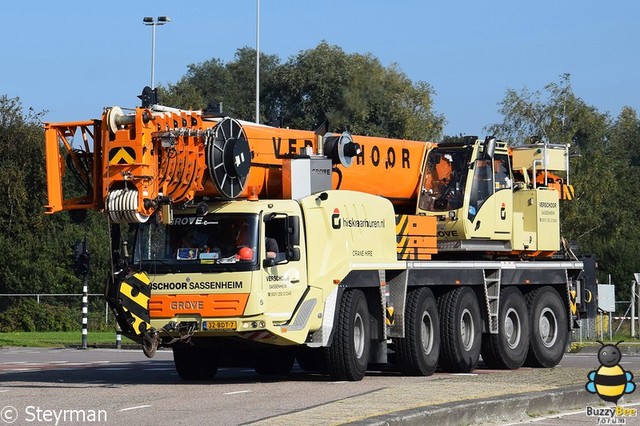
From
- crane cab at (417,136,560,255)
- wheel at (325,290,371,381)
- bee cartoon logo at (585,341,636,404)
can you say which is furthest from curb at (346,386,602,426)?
crane cab at (417,136,560,255)

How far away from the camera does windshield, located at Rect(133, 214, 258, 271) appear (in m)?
19.0

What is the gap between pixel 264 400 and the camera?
54.9 feet

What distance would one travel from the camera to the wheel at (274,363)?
869 inches

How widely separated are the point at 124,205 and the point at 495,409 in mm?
5813

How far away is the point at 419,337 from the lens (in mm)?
21516

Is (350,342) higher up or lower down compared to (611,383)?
higher up

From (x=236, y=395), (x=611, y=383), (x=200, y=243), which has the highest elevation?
(x=200, y=243)

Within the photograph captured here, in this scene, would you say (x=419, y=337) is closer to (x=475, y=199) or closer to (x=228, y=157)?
(x=475, y=199)

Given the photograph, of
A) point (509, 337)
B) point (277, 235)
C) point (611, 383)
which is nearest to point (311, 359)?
point (277, 235)

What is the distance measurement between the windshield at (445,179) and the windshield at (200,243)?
5.34 m

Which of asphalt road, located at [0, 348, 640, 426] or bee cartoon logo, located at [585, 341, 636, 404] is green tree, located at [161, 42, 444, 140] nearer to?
asphalt road, located at [0, 348, 640, 426]

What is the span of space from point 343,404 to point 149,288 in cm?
462

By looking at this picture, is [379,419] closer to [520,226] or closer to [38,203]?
[520,226]

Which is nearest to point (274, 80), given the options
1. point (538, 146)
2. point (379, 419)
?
point (538, 146)
